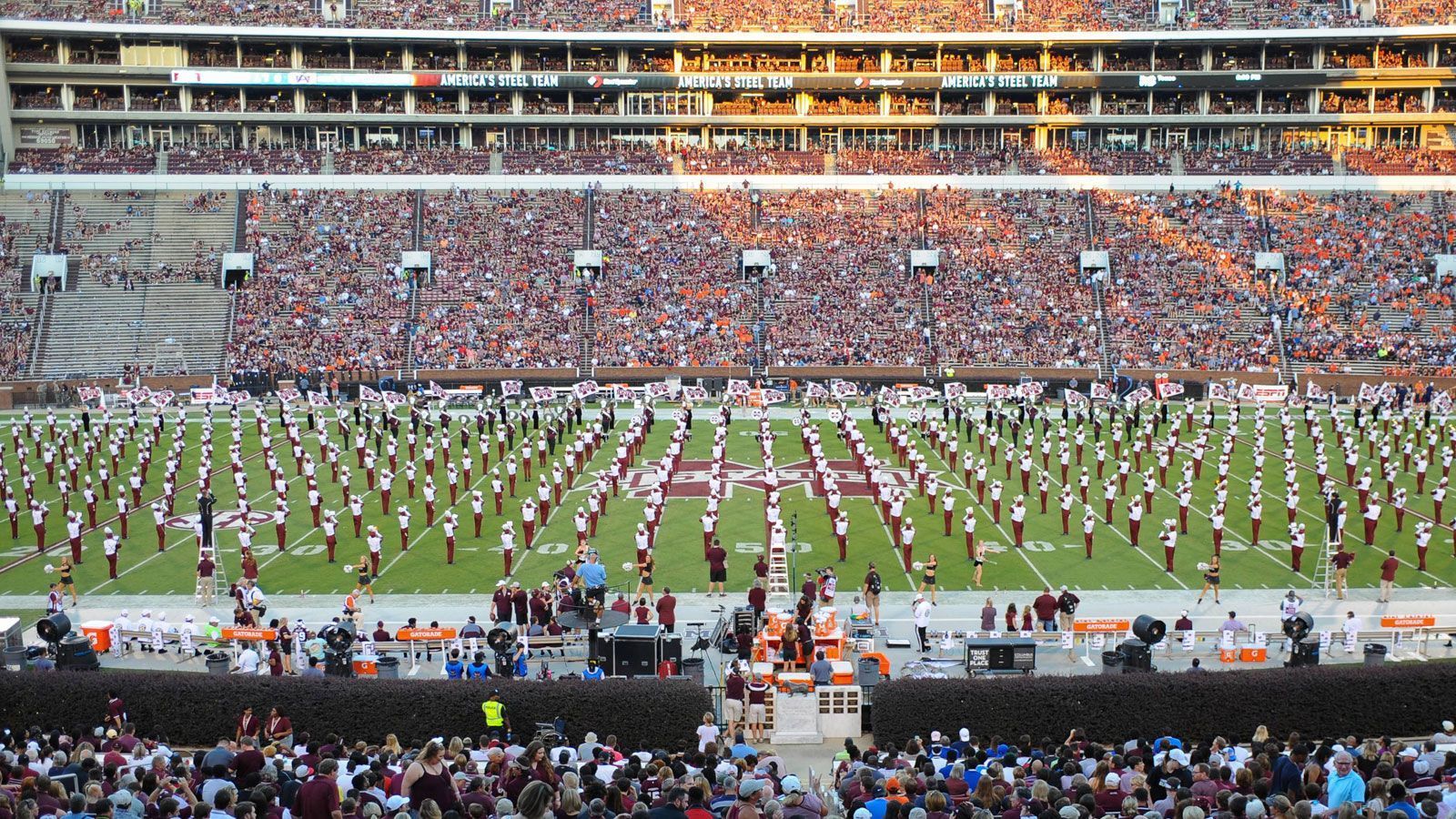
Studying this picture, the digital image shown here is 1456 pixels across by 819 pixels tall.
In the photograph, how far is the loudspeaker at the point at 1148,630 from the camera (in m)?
14.0

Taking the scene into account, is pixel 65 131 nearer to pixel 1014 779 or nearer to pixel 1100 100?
pixel 1100 100

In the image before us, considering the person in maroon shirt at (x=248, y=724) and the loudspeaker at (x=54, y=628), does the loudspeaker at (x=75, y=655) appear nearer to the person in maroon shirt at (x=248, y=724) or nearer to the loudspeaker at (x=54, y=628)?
the loudspeaker at (x=54, y=628)

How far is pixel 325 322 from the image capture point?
144 feet

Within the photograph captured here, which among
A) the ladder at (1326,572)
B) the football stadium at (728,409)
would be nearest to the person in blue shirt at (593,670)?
the football stadium at (728,409)

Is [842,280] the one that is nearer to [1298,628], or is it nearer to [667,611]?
[667,611]

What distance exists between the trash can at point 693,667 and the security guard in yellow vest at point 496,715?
2.36m

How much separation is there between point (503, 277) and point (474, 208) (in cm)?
507

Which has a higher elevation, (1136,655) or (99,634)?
(1136,655)

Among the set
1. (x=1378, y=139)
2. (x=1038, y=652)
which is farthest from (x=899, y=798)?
(x=1378, y=139)

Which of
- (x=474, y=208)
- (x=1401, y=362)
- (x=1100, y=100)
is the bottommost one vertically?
(x=1401, y=362)

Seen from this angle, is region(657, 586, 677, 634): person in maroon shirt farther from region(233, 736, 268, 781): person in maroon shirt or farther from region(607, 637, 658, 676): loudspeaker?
region(233, 736, 268, 781): person in maroon shirt

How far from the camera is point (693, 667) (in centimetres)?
1413

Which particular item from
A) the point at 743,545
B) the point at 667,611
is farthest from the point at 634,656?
the point at 743,545

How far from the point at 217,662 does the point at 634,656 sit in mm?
4767
